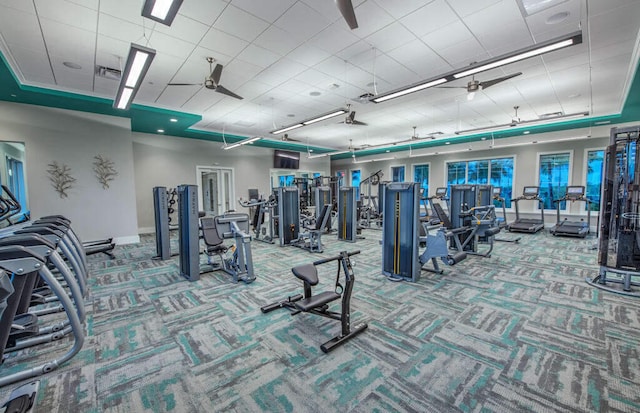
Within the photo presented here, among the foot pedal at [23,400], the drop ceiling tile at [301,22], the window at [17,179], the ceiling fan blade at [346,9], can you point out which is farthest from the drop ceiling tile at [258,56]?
the window at [17,179]

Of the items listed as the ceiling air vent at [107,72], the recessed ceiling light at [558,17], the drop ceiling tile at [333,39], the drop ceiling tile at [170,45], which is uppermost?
the recessed ceiling light at [558,17]

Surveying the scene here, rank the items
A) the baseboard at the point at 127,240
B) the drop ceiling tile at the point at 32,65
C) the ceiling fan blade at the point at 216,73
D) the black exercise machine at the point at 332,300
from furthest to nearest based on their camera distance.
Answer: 1. the baseboard at the point at 127,240
2. the ceiling fan blade at the point at 216,73
3. the drop ceiling tile at the point at 32,65
4. the black exercise machine at the point at 332,300

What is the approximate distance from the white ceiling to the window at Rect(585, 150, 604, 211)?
8.83 ft

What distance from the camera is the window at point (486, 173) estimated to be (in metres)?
9.85

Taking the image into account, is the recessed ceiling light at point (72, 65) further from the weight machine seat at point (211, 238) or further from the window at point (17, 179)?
the window at point (17, 179)

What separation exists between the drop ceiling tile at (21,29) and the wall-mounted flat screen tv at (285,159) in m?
8.08

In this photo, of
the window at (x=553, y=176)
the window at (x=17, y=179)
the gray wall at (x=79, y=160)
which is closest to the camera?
the gray wall at (x=79, y=160)

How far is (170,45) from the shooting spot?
358 centimetres

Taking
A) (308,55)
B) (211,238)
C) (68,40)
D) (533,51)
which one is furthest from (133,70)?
(533,51)

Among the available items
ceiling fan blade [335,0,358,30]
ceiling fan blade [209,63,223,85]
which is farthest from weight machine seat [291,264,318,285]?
ceiling fan blade [209,63,223,85]

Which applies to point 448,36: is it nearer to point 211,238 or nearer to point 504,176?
point 211,238

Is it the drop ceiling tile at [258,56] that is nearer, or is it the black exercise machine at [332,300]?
the black exercise machine at [332,300]

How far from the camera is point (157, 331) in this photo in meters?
2.62

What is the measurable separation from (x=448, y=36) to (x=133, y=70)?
13.1 ft
